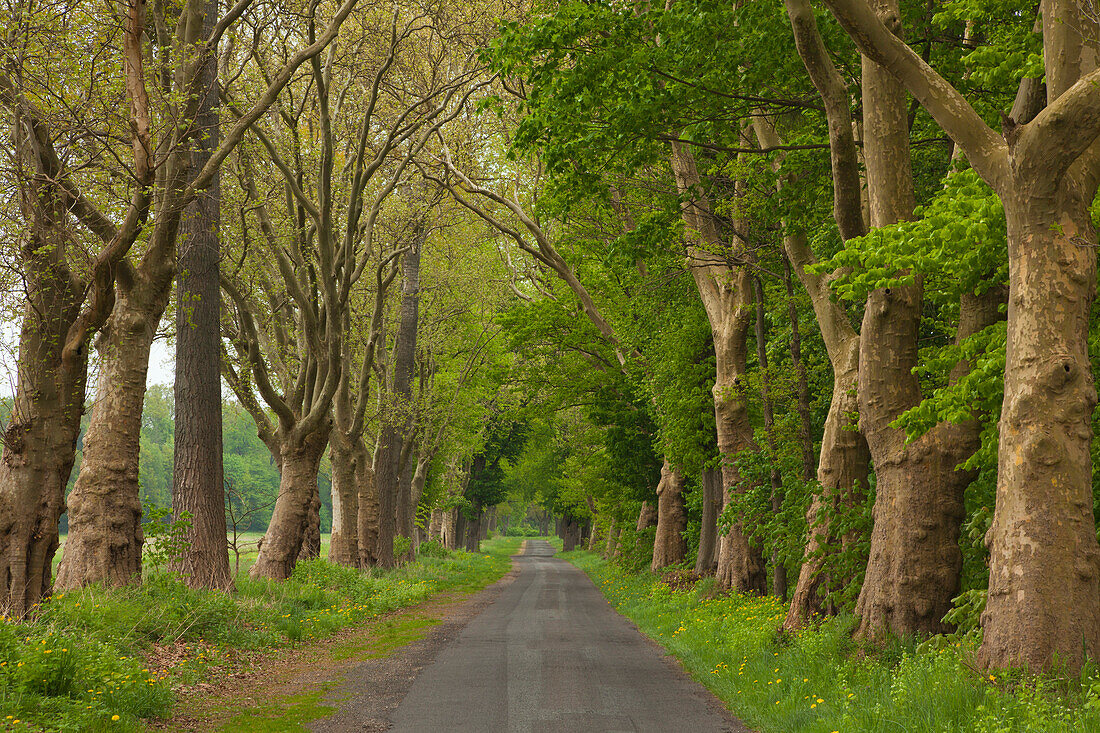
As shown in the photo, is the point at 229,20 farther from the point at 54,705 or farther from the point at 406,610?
the point at 406,610

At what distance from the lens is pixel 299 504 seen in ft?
54.9

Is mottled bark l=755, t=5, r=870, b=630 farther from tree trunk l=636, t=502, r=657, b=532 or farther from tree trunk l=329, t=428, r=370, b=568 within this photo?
tree trunk l=636, t=502, r=657, b=532

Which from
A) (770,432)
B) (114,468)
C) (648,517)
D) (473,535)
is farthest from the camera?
(473,535)

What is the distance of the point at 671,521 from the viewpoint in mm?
24188

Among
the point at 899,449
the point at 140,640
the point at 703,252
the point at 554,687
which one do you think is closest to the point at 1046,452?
the point at 899,449

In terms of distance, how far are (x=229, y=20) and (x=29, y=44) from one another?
297 centimetres

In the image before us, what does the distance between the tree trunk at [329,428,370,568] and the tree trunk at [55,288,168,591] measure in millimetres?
10165

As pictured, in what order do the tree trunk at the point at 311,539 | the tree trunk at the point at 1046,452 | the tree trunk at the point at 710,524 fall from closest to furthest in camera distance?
the tree trunk at the point at 1046,452 → the tree trunk at the point at 710,524 → the tree trunk at the point at 311,539

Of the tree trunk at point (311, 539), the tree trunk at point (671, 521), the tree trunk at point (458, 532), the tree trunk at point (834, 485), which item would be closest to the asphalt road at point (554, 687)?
the tree trunk at point (834, 485)

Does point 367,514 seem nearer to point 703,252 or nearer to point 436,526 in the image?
point 703,252

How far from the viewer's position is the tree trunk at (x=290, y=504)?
54.1 feet

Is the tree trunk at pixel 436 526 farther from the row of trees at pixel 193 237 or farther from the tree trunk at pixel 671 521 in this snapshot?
the tree trunk at pixel 671 521

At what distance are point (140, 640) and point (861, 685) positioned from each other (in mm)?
7493

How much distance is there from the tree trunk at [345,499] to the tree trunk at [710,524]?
29.7 feet
